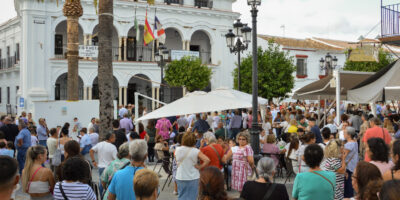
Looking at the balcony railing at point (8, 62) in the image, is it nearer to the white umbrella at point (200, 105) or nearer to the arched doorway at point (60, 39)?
the arched doorway at point (60, 39)

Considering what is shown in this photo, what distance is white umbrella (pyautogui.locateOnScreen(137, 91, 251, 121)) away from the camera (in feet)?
31.1

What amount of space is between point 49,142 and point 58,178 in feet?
13.6

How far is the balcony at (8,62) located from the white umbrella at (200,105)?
25115 mm

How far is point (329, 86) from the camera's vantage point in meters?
14.3

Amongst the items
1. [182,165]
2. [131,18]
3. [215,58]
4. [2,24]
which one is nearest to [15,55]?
[2,24]

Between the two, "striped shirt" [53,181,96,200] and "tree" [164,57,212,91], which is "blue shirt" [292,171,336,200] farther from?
"tree" [164,57,212,91]

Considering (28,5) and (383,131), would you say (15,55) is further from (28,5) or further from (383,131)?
(383,131)

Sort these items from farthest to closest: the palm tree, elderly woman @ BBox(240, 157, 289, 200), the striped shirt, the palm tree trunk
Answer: the palm tree, the palm tree trunk, the striped shirt, elderly woman @ BBox(240, 157, 289, 200)

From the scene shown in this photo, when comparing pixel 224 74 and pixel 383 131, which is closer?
pixel 383 131

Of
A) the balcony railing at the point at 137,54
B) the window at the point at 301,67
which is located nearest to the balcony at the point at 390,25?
the balcony railing at the point at 137,54

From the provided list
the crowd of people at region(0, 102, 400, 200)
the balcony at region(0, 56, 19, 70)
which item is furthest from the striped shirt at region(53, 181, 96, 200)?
the balcony at region(0, 56, 19, 70)

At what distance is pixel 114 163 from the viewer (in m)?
5.74

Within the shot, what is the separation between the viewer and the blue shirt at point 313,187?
4453 millimetres

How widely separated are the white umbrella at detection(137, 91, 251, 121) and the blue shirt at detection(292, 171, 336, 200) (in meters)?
4.89
